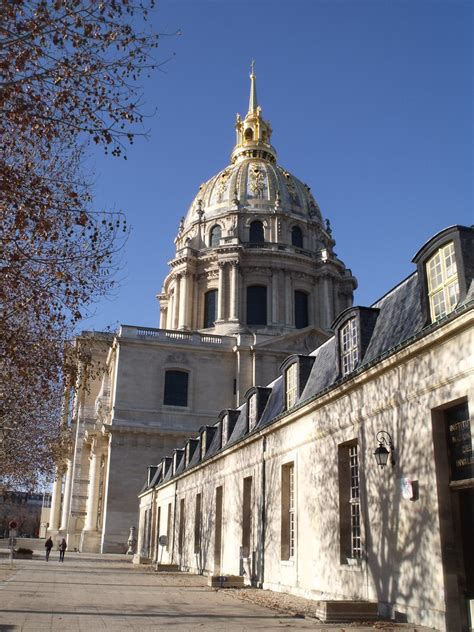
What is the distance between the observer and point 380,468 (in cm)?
1275

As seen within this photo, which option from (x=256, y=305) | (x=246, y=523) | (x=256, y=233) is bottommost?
(x=246, y=523)

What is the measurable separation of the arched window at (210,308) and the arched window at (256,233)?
6844 millimetres

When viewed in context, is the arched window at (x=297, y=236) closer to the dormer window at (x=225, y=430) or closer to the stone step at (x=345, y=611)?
the dormer window at (x=225, y=430)

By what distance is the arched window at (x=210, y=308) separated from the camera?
6525 centimetres

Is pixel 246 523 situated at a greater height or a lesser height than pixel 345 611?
greater

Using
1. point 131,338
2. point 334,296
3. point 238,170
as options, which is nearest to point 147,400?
point 131,338

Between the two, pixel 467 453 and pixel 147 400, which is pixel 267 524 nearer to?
pixel 467 453

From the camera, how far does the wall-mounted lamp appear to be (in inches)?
482

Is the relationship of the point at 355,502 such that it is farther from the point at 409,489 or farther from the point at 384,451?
the point at 409,489

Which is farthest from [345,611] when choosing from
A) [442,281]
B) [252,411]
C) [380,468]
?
[252,411]

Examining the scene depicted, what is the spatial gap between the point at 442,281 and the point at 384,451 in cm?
325

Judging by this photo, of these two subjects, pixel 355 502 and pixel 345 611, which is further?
pixel 355 502

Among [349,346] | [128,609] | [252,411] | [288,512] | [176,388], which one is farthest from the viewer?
[176,388]

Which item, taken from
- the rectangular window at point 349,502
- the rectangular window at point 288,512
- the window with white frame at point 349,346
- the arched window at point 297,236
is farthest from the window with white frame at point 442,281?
the arched window at point 297,236
